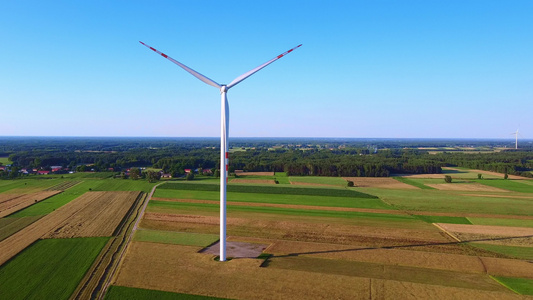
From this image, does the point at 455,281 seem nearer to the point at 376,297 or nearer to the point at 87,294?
the point at 376,297

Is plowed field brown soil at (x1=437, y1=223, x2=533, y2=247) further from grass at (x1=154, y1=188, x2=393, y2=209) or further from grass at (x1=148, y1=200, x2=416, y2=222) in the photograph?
grass at (x1=154, y1=188, x2=393, y2=209)

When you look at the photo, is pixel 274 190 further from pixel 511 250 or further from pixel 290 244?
pixel 511 250

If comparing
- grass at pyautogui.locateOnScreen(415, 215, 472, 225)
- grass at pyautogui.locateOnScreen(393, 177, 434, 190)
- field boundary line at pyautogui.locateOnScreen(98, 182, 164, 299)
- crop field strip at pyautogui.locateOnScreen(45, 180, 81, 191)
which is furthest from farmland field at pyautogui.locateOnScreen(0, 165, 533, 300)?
grass at pyautogui.locateOnScreen(393, 177, 434, 190)

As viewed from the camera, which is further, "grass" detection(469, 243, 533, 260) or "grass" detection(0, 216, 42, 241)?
"grass" detection(0, 216, 42, 241)

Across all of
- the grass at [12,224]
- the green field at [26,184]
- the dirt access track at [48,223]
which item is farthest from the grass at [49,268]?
the green field at [26,184]

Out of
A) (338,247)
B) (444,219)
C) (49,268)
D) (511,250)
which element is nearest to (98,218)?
(49,268)
